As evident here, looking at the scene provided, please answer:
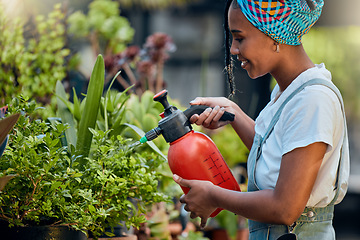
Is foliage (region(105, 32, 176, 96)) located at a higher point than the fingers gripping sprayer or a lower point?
lower

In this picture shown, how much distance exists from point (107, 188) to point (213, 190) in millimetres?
362

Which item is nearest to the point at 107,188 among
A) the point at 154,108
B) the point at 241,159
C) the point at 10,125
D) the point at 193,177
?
the point at 193,177

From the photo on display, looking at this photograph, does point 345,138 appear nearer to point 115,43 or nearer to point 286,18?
point 286,18

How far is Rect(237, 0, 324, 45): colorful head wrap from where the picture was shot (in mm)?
1288

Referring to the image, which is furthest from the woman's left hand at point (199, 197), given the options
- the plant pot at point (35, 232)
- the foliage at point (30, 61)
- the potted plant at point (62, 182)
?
the foliage at point (30, 61)

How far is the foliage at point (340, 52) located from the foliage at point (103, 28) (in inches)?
75.8

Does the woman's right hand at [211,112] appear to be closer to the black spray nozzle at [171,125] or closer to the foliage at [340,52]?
the black spray nozzle at [171,125]

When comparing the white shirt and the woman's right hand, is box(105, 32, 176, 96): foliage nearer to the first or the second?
the woman's right hand

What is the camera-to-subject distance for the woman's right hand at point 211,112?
1467mm

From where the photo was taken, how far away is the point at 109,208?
150 centimetres

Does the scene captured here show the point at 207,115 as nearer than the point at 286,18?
No

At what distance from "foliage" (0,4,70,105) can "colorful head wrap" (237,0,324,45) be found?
111 centimetres

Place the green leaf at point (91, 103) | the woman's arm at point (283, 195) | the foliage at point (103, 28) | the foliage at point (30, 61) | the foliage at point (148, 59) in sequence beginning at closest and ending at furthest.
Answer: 1. the woman's arm at point (283, 195)
2. the green leaf at point (91, 103)
3. the foliage at point (30, 61)
4. the foliage at point (148, 59)
5. the foliage at point (103, 28)

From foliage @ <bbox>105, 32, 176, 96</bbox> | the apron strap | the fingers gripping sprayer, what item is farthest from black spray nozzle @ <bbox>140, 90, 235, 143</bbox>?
foliage @ <bbox>105, 32, 176, 96</bbox>
